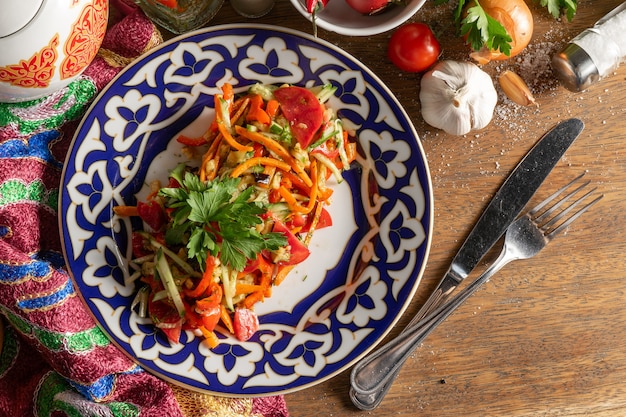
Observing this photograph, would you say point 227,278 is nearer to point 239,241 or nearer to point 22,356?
point 239,241

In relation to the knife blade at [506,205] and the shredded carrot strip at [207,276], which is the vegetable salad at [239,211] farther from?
the knife blade at [506,205]

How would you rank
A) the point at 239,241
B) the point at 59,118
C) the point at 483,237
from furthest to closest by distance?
1. the point at 483,237
2. the point at 59,118
3. the point at 239,241

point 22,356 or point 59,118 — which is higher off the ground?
point 59,118

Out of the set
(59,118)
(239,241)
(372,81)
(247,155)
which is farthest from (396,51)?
(59,118)

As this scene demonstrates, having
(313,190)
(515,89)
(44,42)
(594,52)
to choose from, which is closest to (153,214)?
(313,190)

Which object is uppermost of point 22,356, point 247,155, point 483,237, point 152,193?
point 247,155

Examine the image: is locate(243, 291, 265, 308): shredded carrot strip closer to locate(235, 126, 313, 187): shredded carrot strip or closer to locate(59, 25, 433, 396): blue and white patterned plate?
locate(59, 25, 433, 396): blue and white patterned plate

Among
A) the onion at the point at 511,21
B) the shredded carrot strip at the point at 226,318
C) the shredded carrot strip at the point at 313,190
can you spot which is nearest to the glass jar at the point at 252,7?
the shredded carrot strip at the point at 313,190
